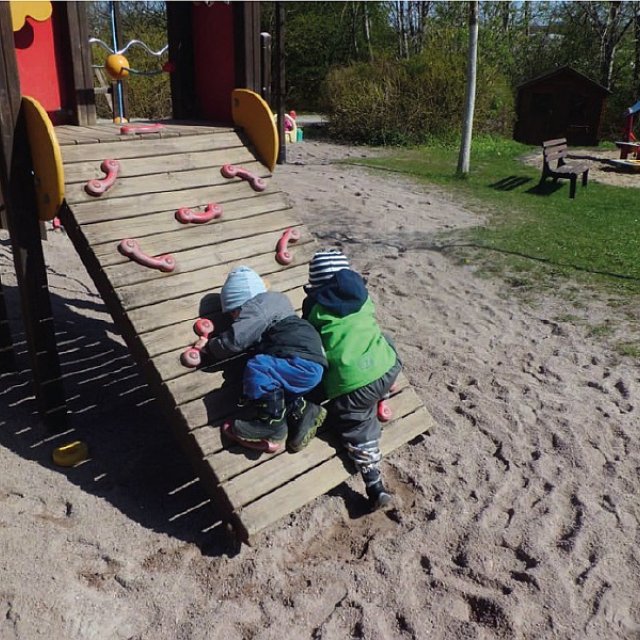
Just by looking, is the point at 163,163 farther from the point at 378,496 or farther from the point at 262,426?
the point at 378,496

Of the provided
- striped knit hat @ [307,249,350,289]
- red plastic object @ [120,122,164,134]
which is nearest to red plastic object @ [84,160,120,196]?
red plastic object @ [120,122,164,134]

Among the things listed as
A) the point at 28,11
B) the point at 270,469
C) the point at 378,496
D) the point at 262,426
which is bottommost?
the point at 378,496

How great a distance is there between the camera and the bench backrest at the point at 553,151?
12155 mm

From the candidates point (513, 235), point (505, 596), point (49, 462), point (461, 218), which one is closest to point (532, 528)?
point (505, 596)

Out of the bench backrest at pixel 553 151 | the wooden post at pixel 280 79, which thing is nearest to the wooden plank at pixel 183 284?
the bench backrest at pixel 553 151

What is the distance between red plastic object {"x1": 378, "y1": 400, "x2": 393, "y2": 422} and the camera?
3873 mm

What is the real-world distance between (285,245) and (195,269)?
668 mm

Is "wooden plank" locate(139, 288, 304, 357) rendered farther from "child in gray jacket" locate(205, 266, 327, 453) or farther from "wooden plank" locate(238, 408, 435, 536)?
"wooden plank" locate(238, 408, 435, 536)

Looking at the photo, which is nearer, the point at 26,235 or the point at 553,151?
the point at 26,235

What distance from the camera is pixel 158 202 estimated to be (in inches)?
162

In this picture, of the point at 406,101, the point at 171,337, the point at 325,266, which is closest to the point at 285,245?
the point at 325,266

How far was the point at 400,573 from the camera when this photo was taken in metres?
3.15

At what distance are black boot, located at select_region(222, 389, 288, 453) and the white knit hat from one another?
0.58 meters

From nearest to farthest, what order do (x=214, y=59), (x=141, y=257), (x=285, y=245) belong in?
(x=141, y=257)
(x=285, y=245)
(x=214, y=59)
